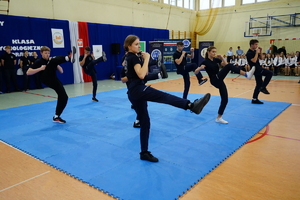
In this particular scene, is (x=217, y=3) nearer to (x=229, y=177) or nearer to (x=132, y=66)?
(x=132, y=66)

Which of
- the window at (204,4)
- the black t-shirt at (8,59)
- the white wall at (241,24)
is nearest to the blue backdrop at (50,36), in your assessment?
the black t-shirt at (8,59)

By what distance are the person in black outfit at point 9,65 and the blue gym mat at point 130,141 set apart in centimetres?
364

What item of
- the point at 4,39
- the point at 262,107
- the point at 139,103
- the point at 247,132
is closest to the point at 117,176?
the point at 139,103

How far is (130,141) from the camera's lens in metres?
4.55

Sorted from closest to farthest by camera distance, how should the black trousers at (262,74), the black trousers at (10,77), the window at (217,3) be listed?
the black trousers at (262,74), the black trousers at (10,77), the window at (217,3)

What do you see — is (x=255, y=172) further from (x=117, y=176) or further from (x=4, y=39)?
(x=4, y=39)

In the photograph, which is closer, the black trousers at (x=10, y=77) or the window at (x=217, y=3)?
the black trousers at (x=10, y=77)

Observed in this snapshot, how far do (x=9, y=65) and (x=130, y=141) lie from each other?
26.8 feet

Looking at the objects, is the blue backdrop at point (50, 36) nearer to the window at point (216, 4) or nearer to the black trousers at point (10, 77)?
the black trousers at point (10, 77)

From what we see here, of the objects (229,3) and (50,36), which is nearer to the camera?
(50,36)

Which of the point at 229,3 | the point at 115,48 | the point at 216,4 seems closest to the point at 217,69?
the point at 115,48

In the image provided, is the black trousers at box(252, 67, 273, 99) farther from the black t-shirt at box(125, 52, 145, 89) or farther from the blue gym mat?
the black t-shirt at box(125, 52, 145, 89)

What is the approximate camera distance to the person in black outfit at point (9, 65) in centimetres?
991

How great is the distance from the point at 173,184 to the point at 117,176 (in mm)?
779
